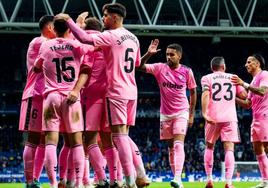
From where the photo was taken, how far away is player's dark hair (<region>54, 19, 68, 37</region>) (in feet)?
24.0

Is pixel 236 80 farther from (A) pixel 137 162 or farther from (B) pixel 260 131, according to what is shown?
(A) pixel 137 162

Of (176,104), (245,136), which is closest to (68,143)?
(176,104)

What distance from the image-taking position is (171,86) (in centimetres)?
963

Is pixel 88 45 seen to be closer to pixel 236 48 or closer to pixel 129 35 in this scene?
pixel 129 35

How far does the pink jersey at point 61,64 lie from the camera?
7.29m

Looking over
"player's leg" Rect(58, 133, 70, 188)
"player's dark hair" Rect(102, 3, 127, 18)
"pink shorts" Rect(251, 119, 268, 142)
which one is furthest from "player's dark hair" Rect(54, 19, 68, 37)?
"pink shorts" Rect(251, 119, 268, 142)

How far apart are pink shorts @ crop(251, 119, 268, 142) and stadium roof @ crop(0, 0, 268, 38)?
50.1 feet

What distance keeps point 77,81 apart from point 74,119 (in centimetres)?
51

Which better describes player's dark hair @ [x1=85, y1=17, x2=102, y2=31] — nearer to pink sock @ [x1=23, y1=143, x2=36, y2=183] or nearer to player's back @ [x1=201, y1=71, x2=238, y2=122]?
pink sock @ [x1=23, y1=143, x2=36, y2=183]

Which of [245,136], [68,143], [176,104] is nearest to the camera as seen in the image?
[68,143]

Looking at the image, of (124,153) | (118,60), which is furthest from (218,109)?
(124,153)

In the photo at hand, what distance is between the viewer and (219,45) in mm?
35938

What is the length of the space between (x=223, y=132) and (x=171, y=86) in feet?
4.71

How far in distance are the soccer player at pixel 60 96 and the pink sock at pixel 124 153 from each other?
1.65 ft
